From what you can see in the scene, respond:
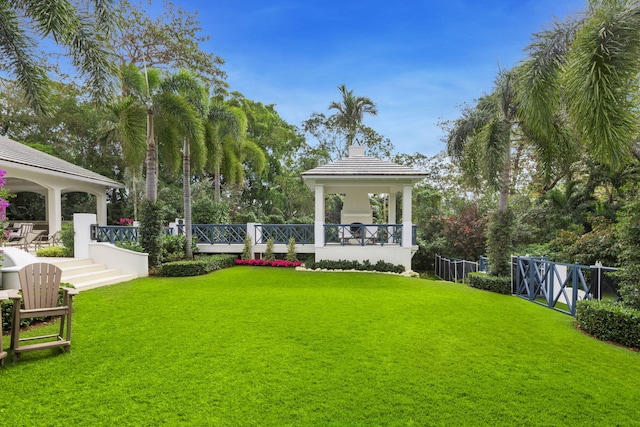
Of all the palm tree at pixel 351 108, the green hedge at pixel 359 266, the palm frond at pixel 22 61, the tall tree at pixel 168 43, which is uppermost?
the tall tree at pixel 168 43

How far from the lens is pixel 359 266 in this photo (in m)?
13.0

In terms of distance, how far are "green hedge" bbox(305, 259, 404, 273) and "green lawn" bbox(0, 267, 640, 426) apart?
545cm

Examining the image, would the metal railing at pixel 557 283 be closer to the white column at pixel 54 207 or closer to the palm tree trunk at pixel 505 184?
the palm tree trunk at pixel 505 184

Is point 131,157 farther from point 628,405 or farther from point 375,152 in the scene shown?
point 375,152

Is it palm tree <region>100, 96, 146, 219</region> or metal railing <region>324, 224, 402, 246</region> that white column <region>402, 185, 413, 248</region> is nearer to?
metal railing <region>324, 224, 402, 246</region>

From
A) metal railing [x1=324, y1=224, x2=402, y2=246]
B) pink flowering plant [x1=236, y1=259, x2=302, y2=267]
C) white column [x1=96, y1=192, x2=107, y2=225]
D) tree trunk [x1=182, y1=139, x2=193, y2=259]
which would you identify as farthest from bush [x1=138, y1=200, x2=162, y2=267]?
white column [x1=96, y1=192, x2=107, y2=225]

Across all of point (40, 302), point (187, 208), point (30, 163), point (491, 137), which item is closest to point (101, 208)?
point (30, 163)

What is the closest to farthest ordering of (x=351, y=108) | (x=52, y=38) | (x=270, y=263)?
(x=52, y=38), (x=270, y=263), (x=351, y=108)

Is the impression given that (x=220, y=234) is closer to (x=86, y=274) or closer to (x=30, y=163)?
(x=86, y=274)

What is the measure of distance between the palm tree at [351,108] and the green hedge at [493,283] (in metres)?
17.4

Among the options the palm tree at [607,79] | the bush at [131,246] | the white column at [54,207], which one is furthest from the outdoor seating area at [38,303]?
the white column at [54,207]

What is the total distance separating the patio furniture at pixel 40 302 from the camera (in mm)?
4258

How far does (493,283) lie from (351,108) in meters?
19.9

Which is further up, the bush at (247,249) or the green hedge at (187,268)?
the bush at (247,249)
